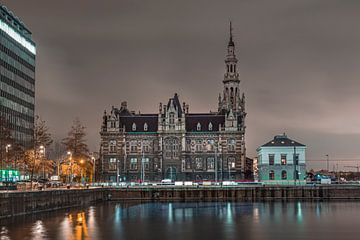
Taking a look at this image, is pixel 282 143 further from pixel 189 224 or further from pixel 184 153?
pixel 189 224

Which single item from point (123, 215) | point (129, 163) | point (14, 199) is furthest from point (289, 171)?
point (14, 199)

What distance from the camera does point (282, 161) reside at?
187125 millimetres

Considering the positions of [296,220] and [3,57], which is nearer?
[296,220]

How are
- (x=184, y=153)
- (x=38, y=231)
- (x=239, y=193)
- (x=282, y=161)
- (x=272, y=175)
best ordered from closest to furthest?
(x=38, y=231) < (x=239, y=193) < (x=282, y=161) < (x=272, y=175) < (x=184, y=153)

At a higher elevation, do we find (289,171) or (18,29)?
(18,29)

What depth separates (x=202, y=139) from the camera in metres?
199

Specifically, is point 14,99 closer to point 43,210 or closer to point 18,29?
point 18,29

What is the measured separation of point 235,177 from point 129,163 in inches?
1246

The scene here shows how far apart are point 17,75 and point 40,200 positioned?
76535 millimetres

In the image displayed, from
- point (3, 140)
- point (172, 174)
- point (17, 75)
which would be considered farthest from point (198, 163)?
point (3, 140)

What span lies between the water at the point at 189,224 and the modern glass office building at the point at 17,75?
57.6m

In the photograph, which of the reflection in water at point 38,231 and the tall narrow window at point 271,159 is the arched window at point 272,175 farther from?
the reflection in water at point 38,231

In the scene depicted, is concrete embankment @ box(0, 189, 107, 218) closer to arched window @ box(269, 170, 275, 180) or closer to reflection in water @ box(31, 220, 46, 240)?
reflection in water @ box(31, 220, 46, 240)

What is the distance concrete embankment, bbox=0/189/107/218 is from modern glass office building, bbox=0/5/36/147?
3796cm
